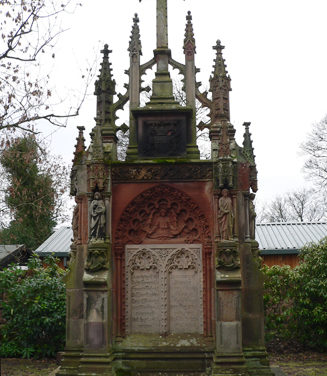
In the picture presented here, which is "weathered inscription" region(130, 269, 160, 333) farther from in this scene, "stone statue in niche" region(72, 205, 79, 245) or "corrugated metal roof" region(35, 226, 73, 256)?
"corrugated metal roof" region(35, 226, 73, 256)

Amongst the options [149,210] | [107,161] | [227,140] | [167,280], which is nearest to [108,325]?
[167,280]

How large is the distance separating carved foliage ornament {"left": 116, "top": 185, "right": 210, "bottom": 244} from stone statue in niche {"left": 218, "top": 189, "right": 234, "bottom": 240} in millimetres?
673

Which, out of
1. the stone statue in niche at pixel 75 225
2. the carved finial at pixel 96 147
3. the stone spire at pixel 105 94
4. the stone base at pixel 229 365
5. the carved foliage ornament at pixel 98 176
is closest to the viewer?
the stone base at pixel 229 365

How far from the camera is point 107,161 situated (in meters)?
9.59

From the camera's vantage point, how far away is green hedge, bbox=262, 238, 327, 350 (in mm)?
15219

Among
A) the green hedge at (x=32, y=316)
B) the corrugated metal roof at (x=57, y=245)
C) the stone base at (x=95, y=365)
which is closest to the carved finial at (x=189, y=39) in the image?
the stone base at (x=95, y=365)

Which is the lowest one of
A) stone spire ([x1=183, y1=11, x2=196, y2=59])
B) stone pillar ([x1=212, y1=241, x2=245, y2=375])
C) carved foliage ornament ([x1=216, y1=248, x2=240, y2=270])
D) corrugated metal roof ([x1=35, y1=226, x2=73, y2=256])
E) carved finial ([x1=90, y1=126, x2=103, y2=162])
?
stone pillar ([x1=212, y1=241, x2=245, y2=375])

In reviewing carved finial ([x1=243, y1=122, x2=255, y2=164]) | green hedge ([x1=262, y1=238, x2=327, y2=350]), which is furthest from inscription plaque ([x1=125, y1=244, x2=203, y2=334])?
green hedge ([x1=262, y1=238, x2=327, y2=350])

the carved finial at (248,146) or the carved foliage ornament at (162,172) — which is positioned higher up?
the carved finial at (248,146)

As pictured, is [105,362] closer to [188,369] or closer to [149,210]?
[188,369]

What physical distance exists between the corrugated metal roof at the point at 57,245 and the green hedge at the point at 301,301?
9.39 meters

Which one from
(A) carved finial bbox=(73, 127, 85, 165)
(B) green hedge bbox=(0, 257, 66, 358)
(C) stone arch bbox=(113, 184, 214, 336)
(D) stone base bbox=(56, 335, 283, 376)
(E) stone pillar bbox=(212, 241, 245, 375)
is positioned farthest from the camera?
(B) green hedge bbox=(0, 257, 66, 358)

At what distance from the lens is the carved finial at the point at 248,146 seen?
1041cm

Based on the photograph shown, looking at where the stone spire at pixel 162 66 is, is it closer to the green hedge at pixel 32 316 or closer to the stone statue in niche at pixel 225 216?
the stone statue in niche at pixel 225 216
